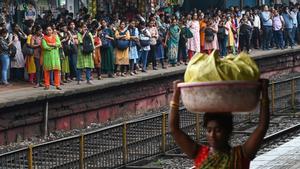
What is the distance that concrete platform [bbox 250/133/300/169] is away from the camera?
39.8 ft

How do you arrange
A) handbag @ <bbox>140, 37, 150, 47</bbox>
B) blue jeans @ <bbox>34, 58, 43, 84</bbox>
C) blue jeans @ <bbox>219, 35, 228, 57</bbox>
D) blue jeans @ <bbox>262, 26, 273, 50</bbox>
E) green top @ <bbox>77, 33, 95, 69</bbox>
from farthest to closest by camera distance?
1. blue jeans @ <bbox>262, 26, 273, 50</bbox>
2. blue jeans @ <bbox>219, 35, 228, 57</bbox>
3. handbag @ <bbox>140, 37, 150, 47</bbox>
4. green top @ <bbox>77, 33, 95, 69</bbox>
5. blue jeans @ <bbox>34, 58, 43, 84</bbox>

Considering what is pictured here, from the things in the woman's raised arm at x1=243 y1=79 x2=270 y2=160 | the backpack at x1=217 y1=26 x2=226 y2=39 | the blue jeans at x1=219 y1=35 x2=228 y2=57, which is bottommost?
the blue jeans at x1=219 y1=35 x2=228 y2=57

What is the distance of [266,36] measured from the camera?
3195 centimetres

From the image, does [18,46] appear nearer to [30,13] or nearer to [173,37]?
[30,13]

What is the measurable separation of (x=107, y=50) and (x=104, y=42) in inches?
16.7

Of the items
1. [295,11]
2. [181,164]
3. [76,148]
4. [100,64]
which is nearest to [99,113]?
[100,64]

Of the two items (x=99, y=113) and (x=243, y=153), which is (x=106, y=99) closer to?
(x=99, y=113)

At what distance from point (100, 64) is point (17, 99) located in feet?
17.2

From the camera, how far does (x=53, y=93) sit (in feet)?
59.9

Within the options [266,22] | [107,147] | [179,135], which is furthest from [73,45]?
[179,135]

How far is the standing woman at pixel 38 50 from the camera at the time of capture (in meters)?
19.6

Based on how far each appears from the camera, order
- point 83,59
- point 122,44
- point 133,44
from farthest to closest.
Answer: point 133,44, point 122,44, point 83,59

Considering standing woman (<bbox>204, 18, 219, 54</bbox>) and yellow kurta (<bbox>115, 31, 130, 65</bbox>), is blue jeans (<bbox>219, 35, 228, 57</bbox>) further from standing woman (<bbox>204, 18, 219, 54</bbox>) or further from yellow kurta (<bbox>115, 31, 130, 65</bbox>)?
yellow kurta (<bbox>115, 31, 130, 65</bbox>)

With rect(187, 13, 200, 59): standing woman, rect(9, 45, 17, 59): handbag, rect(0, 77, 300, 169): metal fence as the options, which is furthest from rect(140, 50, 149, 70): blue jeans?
rect(0, 77, 300, 169): metal fence
